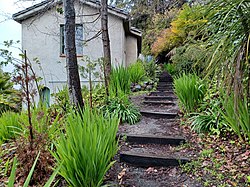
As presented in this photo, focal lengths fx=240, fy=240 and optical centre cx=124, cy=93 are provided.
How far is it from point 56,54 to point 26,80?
28.3 feet

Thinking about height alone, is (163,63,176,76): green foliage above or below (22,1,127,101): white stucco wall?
below

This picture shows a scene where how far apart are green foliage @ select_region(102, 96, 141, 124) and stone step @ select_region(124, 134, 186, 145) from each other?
77cm

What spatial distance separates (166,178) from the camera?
112 inches

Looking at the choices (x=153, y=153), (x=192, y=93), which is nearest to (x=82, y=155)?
(x=153, y=153)

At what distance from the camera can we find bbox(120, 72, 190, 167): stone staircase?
10.3 feet

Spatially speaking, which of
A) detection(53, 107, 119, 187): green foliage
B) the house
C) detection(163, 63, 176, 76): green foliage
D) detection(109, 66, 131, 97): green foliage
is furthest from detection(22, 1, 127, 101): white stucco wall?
detection(53, 107, 119, 187): green foliage

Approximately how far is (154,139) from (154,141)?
0.03 meters

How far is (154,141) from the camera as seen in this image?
147 inches

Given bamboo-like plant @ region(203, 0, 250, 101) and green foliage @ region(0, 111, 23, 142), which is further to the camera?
green foliage @ region(0, 111, 23, 142)

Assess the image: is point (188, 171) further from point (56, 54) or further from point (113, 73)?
point (56, 54)

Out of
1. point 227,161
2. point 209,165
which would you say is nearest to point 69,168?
point 209,165

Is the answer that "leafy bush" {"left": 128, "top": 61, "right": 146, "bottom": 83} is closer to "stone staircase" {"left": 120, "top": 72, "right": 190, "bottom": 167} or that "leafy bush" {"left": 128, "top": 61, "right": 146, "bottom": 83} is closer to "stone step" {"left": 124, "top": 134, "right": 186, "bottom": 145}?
"stone staircase" {"left": 120, "top": 72, "right": 190, "bottom": 167}

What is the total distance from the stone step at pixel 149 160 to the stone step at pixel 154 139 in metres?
0.51

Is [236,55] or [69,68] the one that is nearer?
[236,55]
